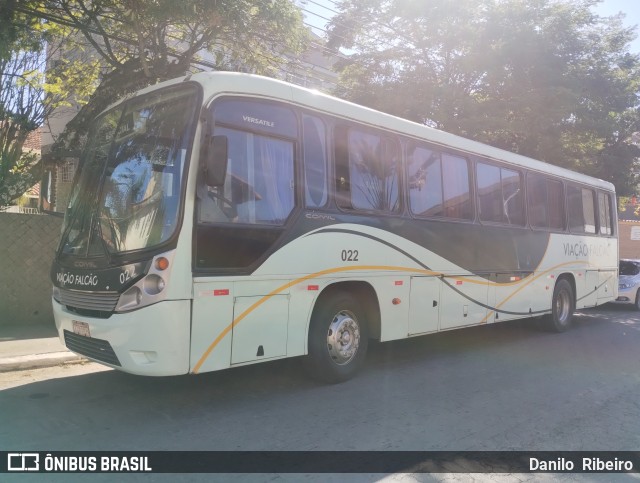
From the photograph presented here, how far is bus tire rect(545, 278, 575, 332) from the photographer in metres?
10.6

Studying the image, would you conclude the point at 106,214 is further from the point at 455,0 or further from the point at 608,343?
the point at 455,0

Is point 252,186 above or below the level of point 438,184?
below

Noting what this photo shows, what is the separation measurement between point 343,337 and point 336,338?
14 centimetres

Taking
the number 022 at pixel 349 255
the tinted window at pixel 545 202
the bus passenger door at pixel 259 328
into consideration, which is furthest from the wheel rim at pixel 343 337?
the tinted window at pixel 545 202

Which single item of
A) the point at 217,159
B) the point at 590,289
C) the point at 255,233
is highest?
the point at 217,159

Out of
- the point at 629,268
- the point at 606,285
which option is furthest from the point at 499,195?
the point at 629,268

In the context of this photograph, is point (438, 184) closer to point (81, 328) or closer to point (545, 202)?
point (545, 202)

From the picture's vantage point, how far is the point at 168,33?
10.5 meters

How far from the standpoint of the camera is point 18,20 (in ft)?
27.7

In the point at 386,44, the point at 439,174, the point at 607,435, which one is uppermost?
the point at 386,44

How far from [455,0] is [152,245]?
12.4 metres

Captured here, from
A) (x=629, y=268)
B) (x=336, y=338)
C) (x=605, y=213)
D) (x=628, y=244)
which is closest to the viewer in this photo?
(x=336, y=338)

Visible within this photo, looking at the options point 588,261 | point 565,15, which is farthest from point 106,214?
point 565,15

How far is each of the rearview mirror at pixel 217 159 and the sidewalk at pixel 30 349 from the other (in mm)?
3131
